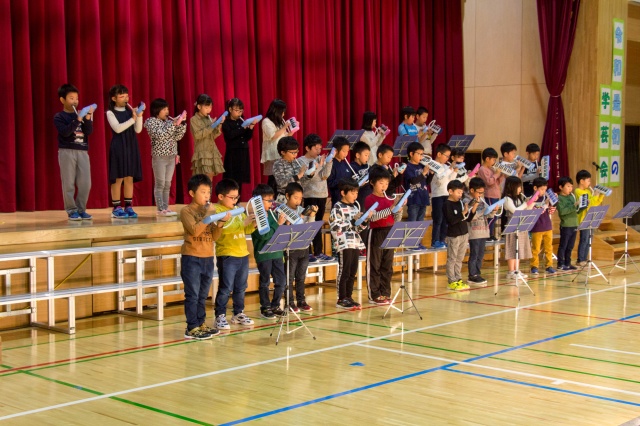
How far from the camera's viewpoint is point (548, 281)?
33.0ft

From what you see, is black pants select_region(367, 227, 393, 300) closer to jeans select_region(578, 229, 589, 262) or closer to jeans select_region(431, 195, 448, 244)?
jeans select_region(431, 195, 448, 244)

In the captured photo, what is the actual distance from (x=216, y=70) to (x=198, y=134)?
225 cm

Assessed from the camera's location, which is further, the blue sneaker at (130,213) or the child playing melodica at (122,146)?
the blue sneaker at (130,213)

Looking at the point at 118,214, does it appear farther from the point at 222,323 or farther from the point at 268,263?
the point at 222,323

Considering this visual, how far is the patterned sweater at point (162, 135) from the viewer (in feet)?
28.1

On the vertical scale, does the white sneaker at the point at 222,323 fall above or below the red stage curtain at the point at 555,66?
below

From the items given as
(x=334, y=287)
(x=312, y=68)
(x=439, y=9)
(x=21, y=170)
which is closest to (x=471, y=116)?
(x=439, y=9)

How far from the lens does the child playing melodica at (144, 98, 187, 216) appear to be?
856 centimetres

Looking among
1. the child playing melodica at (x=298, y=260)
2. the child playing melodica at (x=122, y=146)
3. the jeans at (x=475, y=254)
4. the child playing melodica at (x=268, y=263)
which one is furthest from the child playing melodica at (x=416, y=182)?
the child playing melodica at (x=122, y=146)

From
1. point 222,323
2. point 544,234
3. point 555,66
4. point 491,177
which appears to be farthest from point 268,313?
point 555,66

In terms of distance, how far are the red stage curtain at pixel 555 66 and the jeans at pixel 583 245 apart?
2.80 meters

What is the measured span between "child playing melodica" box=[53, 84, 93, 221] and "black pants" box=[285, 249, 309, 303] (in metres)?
2.08

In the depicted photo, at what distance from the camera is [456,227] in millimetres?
9266

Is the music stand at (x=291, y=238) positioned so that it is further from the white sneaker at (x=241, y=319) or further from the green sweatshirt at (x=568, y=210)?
the green sweatshirt at (x=568, y=210)
